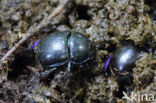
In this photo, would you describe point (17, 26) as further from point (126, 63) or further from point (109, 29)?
point (126, 63)

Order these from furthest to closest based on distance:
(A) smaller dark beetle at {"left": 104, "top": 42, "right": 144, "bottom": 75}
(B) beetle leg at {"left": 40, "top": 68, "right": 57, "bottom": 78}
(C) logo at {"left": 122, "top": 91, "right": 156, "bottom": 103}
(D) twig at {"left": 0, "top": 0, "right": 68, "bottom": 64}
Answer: (D) twig at {"left": 0, "top": 0, "right": 68, "bottom": 64} → (B) beetle leg at {"left": 40, "top": 68, "right": 57, "bottom": 78} → (A) smaller dark beetle at {"left": 104, "top": 42, "right": 144, "bottom": 75} → (C) logo at {"left": 122, "top": 91, "right": 156, "bottom": 103}

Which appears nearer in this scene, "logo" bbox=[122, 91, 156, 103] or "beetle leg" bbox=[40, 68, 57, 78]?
"logo" bbox=[122, 91, 156, 103]

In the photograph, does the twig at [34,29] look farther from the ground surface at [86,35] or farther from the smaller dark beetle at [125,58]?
the smaller dark beetle at [125,58]

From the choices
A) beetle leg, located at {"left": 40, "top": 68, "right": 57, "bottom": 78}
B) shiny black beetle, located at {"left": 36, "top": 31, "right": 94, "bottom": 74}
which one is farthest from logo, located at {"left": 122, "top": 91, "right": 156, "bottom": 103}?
beetle leg, located at {"left": 40, "top": 68, "right": 57, "bottom": 78}

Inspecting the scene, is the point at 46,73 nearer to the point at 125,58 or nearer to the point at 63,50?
the point at 63,50

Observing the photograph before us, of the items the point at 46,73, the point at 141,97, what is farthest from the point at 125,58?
the point at 46,73

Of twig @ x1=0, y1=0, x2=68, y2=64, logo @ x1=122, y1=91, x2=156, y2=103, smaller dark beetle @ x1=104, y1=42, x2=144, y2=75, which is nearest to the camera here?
logo @ x1=122, y1=91, x2=156, y2=103

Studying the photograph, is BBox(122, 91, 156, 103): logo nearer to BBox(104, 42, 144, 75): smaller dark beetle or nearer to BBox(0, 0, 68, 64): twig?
BBox(104, 42, 144, 75): smaller dark beetle
